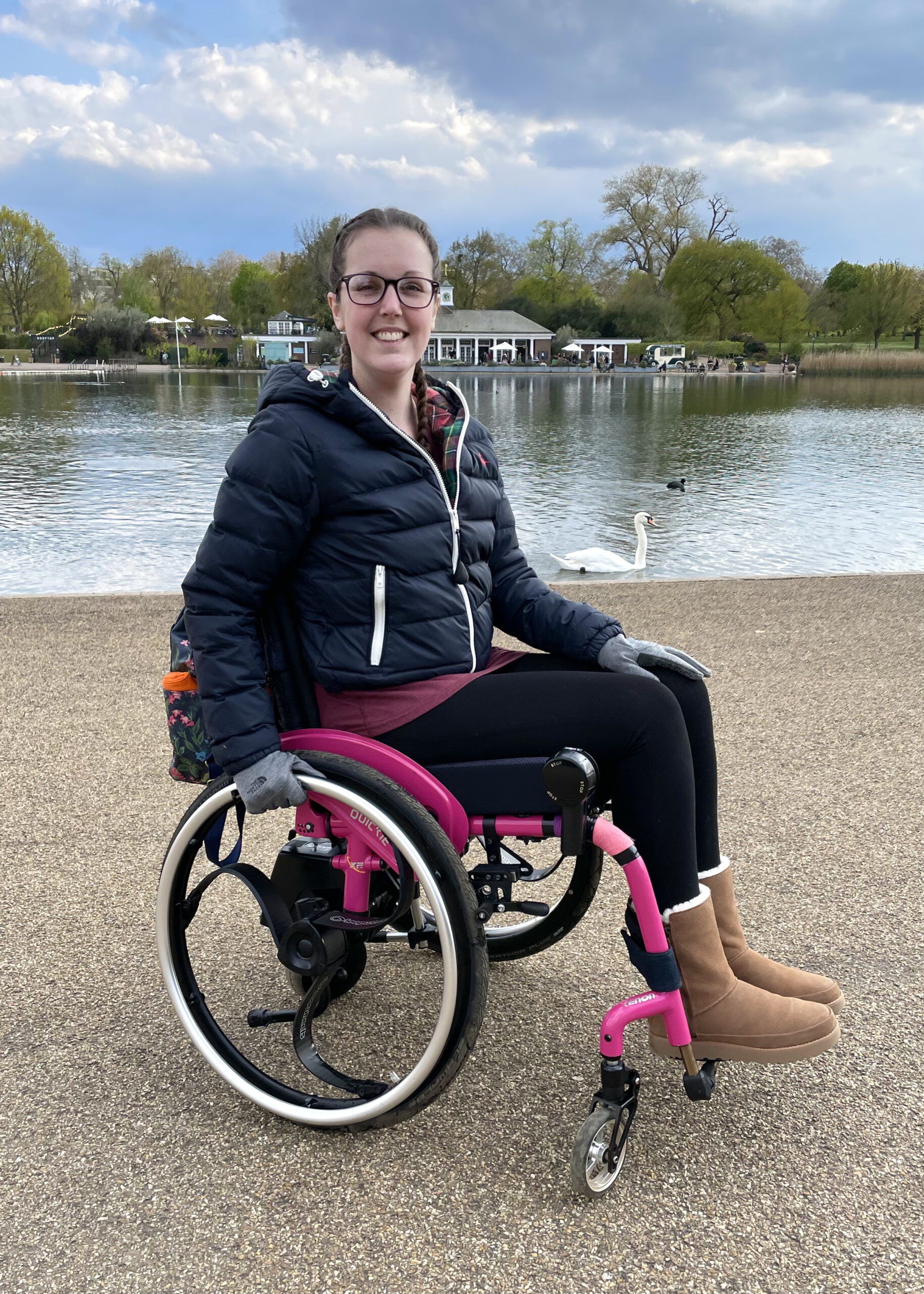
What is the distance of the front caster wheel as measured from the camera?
181cm

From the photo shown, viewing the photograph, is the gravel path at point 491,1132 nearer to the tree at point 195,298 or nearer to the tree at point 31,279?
the tree at point 31,279

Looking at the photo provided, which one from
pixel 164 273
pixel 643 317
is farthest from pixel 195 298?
pixel 643 317

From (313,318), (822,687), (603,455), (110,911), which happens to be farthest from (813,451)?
(313,318)

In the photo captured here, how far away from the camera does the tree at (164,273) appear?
10038cm

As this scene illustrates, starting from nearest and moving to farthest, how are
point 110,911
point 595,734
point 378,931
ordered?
point 595,734, point 378,931, point 110,911

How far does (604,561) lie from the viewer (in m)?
10.3

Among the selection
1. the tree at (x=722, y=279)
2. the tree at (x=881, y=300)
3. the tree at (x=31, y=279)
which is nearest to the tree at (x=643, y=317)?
the tree at (x=722, y=279)

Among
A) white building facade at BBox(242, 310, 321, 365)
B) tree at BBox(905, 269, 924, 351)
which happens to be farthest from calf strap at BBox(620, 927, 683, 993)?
tree at BBox(905, 269, 924, 351)

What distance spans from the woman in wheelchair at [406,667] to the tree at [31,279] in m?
94.1

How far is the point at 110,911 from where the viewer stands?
2.93 meters

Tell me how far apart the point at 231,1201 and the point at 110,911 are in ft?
4.05

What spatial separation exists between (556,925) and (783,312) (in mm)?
88163

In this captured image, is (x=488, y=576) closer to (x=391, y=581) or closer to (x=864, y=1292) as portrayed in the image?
(x=391, y=581)

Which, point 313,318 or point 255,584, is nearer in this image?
point 255,584
